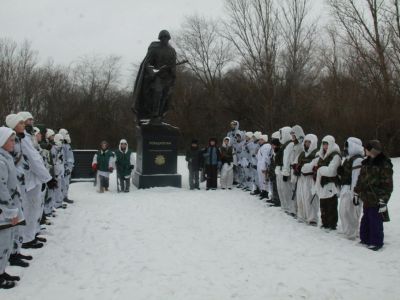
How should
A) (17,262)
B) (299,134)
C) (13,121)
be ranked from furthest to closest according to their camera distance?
(299,134)
(13,121)
(17,262)

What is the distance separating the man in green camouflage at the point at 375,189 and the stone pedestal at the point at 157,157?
7274 millimetres

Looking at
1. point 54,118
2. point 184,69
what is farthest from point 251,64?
point 54,118

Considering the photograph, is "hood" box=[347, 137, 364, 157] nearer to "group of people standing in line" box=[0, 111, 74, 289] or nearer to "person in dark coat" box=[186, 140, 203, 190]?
"group of people standing in line" box=[0, 111, 74, 289]

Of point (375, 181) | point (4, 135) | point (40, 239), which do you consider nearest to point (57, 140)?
point (40, 239)

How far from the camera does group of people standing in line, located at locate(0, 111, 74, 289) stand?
183 inches

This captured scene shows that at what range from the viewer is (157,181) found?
1289cm

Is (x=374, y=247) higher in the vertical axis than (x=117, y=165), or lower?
lower

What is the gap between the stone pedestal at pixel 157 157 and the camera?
1289cm

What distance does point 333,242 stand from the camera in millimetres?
7145

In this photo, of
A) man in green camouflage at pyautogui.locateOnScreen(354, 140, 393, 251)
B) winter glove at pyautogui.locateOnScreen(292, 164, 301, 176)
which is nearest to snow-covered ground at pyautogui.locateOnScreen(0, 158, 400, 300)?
man in green camouflage at pyautogui.locateOnScreen(354, 140, 393, 251)

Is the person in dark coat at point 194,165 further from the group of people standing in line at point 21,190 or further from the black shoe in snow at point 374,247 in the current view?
the black shoe in snow at point 374,247

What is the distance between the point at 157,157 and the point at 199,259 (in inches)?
287

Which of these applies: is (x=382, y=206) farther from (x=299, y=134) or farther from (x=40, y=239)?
(x=40, y=239)

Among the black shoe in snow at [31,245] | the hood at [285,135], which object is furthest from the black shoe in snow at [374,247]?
the black shoe in snow at [31,245]
